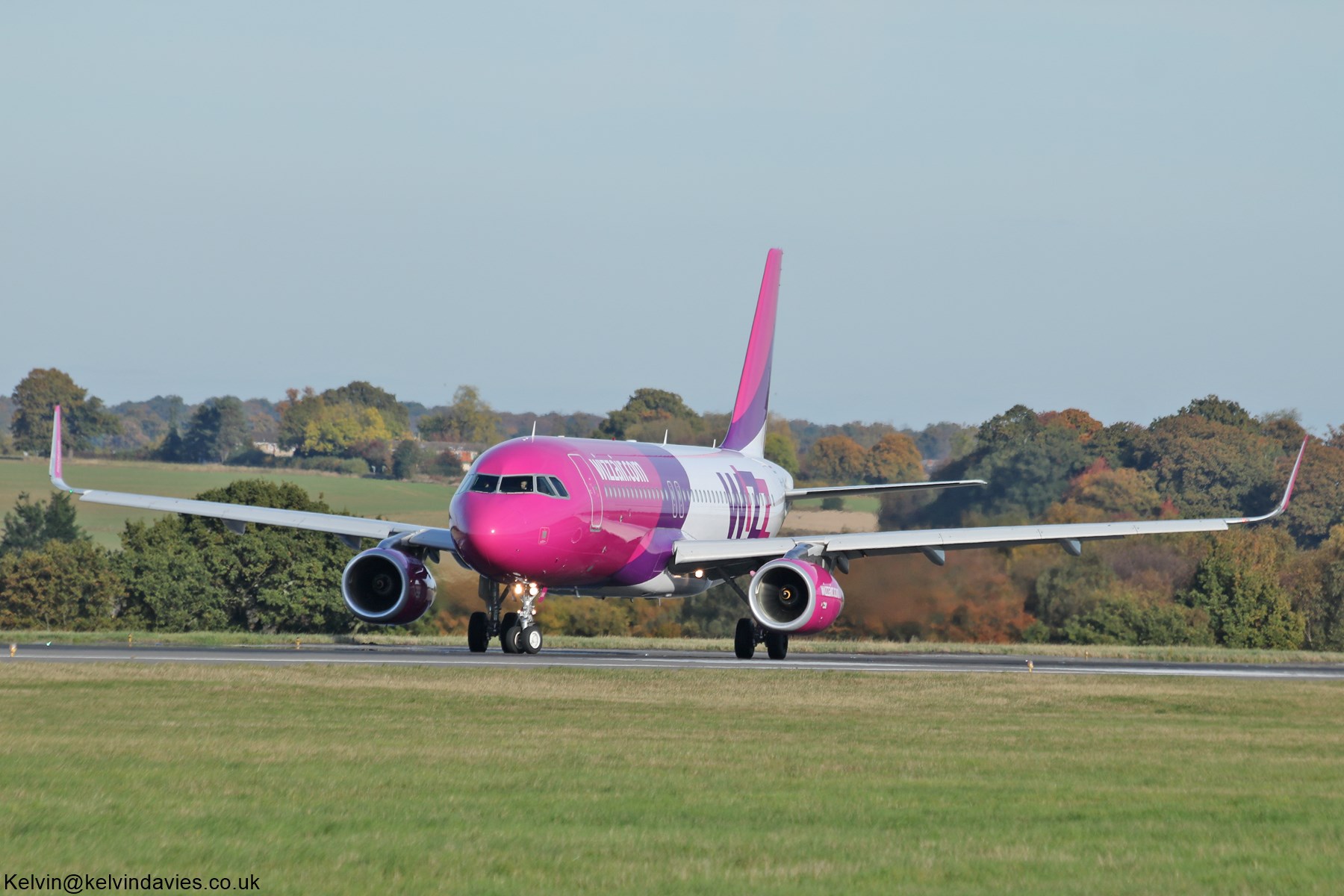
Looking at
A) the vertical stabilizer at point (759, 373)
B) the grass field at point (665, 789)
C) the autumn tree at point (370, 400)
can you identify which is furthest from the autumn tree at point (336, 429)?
the grass field at point (665, 789)

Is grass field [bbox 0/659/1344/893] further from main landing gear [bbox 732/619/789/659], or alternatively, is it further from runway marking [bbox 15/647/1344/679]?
main landing gear [bbox 732/619/789/659]

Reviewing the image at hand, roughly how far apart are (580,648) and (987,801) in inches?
1181

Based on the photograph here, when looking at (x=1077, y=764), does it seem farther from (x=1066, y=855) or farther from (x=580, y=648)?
(x=580, y=648)

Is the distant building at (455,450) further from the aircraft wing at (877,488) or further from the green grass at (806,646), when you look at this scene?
the aircraft wing at (877,488)

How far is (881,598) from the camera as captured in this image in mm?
49219

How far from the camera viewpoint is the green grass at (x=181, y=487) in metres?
92.1

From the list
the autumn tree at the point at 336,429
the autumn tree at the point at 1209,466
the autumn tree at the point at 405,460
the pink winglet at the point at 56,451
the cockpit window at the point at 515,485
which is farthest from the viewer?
the autumn tree at the point at 336,429

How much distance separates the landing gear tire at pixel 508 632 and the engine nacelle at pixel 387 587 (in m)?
1.71

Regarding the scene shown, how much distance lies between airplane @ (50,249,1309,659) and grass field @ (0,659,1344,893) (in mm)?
7752

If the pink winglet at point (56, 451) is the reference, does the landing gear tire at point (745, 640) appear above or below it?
below

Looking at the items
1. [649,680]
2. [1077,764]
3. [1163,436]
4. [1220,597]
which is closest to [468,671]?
[649,680]

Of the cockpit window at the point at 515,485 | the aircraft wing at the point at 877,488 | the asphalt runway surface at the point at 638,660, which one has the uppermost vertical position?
the aircraft wing at the point at 877,488

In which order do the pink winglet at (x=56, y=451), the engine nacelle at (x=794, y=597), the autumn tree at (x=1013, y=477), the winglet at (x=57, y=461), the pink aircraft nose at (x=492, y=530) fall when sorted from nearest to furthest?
1. the pink aircraft nose at (x=492, y=530)
2. the engine nacelle at (x=794, y=597)
3. the winglet at (x=57, y=461)
4. the pink winglet at (x=56, y=451)
5. the autumn tree at (x=1013, y=477)

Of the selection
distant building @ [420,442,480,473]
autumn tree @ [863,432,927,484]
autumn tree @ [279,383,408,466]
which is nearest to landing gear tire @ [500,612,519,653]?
autumn tree @ [863,432,927,484]
